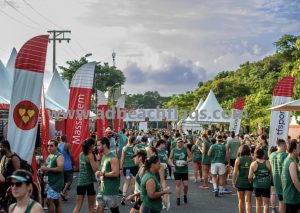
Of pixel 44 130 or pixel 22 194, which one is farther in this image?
pixel 44 130

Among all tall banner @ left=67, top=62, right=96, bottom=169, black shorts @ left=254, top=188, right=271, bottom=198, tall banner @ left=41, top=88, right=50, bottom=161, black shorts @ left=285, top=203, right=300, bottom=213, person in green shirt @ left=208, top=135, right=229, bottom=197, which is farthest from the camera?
tall banner @ left=67, top=62, right=96, bottom=169

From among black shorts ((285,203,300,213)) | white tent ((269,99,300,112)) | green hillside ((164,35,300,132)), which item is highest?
green hillside ((164,35,300,132))

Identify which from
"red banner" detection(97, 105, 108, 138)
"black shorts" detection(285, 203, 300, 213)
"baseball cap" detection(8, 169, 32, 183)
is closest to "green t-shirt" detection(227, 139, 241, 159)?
"red banner" detection(97, 105, 108, 138)

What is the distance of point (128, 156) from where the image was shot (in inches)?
560

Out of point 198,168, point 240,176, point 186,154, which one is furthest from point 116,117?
point 240,176

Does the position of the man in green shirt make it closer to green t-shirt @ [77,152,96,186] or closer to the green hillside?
green t-shirt @ [77,152,96,186]

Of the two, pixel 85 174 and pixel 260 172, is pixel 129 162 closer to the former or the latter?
pixel 85 174

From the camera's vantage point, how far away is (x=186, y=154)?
1359 cm

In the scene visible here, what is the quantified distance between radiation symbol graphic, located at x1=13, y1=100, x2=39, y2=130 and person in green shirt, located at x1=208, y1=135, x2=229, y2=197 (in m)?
7.42

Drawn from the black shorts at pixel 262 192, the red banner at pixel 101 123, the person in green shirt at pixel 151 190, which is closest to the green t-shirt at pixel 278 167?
the black shorts at pixel 262 192

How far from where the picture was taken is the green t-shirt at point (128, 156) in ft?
46.6

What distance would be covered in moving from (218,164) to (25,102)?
7675 mm

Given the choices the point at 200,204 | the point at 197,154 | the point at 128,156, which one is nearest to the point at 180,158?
the point at 200,204

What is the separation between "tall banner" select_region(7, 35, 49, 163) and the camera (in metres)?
9.22
